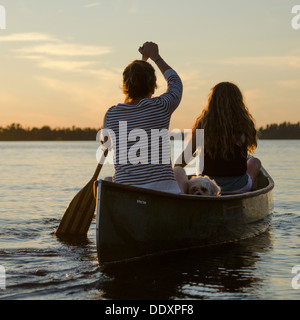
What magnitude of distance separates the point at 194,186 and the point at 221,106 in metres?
0.96

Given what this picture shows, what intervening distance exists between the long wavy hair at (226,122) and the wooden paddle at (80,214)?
170cm

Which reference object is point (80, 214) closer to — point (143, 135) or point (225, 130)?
point (225, 130)

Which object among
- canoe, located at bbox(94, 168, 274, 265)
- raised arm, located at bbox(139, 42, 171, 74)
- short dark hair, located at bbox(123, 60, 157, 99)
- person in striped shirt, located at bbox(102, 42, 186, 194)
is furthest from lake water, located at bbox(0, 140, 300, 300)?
raised arm, located at bbox(139, 42, 171, 74)

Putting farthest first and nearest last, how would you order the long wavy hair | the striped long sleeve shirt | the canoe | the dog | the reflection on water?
the long wavy hair
the dog
the canoe
the striped long sleeve shirt
the reflection on water

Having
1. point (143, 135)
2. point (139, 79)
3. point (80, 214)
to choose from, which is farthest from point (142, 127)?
point (80, 214)

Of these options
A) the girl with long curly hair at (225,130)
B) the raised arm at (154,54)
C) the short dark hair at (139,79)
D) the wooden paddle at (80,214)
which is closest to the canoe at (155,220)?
the girl with long curly hair at (225,130)

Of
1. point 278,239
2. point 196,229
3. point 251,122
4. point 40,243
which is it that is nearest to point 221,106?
point 251,122

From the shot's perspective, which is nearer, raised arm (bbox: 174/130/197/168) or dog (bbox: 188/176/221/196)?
dog (bbox: 188/176/221/196)

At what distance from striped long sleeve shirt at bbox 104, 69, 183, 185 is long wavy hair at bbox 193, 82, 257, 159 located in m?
1.23

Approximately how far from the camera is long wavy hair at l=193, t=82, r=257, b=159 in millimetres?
6148

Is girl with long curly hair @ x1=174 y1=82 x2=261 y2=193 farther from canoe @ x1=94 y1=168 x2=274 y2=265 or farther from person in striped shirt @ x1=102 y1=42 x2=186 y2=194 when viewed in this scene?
person in striped shirt @ x1=102 y1=42 x2=186 y2=194

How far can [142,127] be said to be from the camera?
4.82 m

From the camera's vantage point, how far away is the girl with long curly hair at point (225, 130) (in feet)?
20.2

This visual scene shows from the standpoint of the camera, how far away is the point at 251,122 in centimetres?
629
